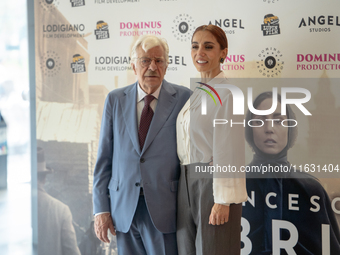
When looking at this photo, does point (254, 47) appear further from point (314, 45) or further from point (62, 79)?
point (62, 79)

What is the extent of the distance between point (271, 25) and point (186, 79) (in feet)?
2.47

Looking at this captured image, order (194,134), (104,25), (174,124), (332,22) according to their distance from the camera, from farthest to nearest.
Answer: (104,25) < (332,22) < (174,124) < (194,134)

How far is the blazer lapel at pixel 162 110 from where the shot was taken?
5.96 ft

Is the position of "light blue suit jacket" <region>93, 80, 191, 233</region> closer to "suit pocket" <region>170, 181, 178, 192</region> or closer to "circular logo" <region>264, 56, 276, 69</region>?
"suit pocket" <region>170, 181, 178, 192</region>

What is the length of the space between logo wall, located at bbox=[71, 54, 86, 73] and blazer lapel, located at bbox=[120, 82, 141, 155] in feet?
3.06

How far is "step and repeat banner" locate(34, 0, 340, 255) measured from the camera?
2352mm

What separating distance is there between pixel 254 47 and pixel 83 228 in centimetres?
210

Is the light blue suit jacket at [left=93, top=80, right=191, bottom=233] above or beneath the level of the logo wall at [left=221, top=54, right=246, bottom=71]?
beneath

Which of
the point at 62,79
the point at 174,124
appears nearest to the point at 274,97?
the point at 174,124

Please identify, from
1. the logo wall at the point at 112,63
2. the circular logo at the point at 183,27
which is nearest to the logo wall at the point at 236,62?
the circular logo at the point at 183,27

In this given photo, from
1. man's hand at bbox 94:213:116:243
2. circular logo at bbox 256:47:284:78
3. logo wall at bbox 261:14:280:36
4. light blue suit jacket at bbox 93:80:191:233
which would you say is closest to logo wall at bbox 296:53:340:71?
circular logo at bbox 256:47:284:78

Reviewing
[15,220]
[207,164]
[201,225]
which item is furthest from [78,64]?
[15,220]

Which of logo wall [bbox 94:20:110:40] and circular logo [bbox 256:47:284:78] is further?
logo wall [bbox 94:20:110:40]

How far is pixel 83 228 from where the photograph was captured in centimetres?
283
